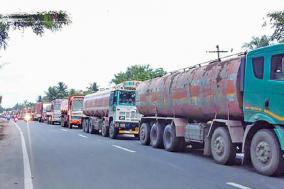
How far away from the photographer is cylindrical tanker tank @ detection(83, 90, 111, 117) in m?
26.2

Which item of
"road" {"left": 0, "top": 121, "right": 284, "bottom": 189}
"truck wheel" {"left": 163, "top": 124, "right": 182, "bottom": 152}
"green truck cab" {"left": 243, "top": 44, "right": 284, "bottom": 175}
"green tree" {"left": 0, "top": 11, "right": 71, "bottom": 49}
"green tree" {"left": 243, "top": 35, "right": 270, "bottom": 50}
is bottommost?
"road" {"left": 0, "top": 121, "right": 284, "bottom": 189}

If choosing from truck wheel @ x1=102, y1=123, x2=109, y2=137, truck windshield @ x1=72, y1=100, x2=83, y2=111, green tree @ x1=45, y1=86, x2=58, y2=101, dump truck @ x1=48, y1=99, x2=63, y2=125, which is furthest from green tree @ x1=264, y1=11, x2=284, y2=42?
green tree @ x1=45, y1=86, x2=58, y2=101

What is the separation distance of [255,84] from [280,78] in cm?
91

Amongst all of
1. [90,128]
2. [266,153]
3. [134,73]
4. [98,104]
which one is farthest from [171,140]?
[134,73]

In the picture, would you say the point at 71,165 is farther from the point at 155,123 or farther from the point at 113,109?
the point at 113,109

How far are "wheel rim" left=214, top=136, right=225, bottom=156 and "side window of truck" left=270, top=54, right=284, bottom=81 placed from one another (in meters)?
2.79

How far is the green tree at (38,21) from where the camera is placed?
11.7 meters

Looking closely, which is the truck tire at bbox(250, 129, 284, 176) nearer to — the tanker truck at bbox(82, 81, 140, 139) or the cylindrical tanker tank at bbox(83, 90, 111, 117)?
the tanker truck at bbox(82, 81, 140, 139)

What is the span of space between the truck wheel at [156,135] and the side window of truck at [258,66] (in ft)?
24.1

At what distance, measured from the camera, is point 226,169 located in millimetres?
11625

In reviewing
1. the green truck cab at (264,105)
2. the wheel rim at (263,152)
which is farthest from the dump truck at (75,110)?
the wheel rim at (263,152)

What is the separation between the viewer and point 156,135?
720 inches

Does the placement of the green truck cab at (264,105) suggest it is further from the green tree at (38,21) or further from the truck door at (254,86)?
the green tree at (38,21)

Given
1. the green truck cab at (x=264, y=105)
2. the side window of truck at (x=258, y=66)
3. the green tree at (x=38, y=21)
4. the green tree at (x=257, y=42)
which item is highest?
the green tree at (x=257, y=42)
